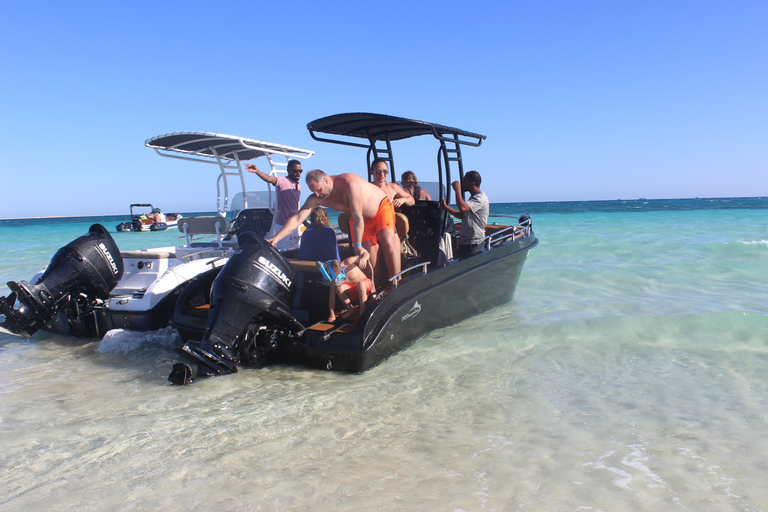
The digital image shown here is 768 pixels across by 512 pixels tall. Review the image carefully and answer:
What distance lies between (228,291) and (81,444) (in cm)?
126

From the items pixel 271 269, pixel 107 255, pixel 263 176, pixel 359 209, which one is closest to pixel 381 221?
pixel 359 209

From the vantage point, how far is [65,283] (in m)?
4.95

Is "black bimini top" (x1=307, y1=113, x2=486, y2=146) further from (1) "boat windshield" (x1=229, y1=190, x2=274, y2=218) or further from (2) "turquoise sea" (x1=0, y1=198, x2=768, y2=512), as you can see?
(1) "boat windshield" (x1=229, y1=190, x2=274, y2=218)

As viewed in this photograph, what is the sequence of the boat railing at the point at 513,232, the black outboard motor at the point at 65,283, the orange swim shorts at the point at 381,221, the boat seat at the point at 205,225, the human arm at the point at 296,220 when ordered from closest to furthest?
the human arm at the point at 296,220, the orange swim shorts at the point at 381,221, the black outboard motor at the point at 65,283, the boat railing at the point at 513,232, the boat seat at the point at 205,225

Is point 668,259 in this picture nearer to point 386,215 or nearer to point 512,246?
point 512,246

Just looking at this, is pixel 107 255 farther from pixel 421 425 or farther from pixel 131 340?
pixel 421 425

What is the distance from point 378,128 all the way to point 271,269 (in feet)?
10.1

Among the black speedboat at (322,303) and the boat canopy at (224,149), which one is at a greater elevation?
the boat canopy at (224,149)

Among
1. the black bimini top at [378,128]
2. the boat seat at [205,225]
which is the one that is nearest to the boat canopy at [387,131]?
the black bimini top at [378,128]

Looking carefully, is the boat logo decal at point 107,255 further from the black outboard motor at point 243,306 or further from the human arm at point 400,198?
the human arm at point 400,198

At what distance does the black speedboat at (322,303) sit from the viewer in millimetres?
3549

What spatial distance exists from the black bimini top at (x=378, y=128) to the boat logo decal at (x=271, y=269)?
2.24m

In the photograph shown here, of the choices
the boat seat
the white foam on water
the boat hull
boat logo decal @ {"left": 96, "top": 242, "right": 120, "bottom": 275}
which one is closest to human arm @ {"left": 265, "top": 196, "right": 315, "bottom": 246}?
the boat hull

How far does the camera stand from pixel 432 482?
2.52 meters
